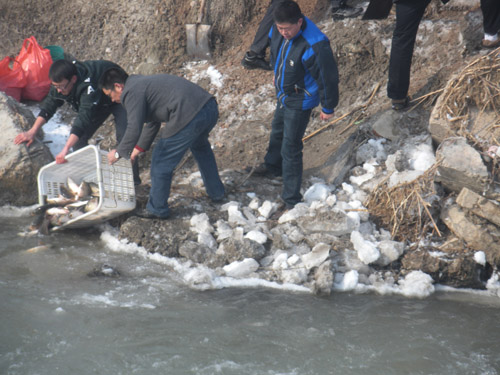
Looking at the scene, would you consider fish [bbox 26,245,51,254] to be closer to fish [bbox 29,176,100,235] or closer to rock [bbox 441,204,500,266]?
fish [bbox 29,176,100,235]

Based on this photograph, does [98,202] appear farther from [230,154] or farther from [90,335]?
[230,154]

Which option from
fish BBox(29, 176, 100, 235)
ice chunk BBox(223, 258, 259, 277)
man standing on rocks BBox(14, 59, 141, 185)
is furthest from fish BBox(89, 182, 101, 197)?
ice chunk BBox(223, 258, 259, 277)

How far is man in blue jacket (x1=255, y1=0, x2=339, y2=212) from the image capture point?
4.20m

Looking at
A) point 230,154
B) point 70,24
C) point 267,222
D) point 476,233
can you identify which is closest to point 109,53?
point 70,24

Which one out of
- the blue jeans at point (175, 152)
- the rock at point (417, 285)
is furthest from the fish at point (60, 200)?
the rock at point (417, 285)

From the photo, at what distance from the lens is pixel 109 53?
7.34 m

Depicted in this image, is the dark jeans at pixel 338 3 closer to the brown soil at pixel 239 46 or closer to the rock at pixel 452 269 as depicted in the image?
the brown soil at pixel 239 46

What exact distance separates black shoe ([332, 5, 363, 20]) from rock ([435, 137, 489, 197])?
2563 millimetres

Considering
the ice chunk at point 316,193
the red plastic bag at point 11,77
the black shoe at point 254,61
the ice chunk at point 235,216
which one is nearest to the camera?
the ice chunk at point 235,216

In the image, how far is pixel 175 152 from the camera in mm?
4555

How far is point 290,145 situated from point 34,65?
343 cm

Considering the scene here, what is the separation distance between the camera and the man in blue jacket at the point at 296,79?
165 inches

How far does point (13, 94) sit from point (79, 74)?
1931mm

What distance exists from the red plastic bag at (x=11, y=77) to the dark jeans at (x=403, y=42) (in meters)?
4.29
